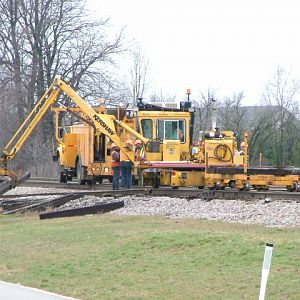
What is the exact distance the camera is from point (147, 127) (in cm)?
2919

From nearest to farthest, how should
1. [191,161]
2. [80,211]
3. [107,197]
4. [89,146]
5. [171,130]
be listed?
[80,211], [107,197], [191,161], [171,130], [89,146]

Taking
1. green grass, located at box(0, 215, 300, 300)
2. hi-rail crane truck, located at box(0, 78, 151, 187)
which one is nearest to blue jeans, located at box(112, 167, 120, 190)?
hi-rail crane truck, located at box(0, 78, 151, 187)

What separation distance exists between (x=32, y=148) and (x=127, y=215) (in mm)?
33740

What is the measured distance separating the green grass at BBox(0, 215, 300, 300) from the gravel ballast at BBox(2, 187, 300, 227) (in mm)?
1056

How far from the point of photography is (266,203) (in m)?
19.4

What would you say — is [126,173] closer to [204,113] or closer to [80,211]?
[80,211]

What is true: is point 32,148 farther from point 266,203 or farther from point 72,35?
point 266,203

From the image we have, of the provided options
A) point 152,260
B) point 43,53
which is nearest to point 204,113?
point 43,53

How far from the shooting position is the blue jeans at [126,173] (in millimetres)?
26734

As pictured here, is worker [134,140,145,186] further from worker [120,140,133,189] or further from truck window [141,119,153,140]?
truck window [141,119,153,140]

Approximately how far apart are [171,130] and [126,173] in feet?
10.8

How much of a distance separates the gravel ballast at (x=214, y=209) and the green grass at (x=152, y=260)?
1.06m

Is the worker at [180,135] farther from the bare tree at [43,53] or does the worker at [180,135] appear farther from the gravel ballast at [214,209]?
the bare tree at [43,53]

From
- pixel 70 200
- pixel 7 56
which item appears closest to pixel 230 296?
pixel 70 200
